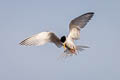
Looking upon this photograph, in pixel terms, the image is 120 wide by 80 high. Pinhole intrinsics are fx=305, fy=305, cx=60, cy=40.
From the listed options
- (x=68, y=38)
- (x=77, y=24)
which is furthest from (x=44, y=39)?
(x=77, y=24)

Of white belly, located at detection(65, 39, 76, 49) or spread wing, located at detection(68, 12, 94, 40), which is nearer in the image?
white belly, located at detection(65, 39, 76, 49)

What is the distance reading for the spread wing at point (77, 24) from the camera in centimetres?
1246

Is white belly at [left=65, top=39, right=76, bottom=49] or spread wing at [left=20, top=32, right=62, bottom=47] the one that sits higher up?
spread wing at [left=20, top=32, right=62, bottom=47]

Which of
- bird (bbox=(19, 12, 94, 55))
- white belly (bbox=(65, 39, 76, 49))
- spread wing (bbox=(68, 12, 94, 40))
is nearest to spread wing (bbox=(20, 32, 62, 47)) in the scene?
bird (bbox=(19, 12, 94, 55))

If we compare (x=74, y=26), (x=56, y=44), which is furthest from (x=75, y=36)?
(x=56, y=44)

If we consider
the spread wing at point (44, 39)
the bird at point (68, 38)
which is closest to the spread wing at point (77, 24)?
the bird at point (68, 38)

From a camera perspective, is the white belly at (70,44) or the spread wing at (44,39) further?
the white belly at (70,44)

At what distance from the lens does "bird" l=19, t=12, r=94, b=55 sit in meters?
11.6

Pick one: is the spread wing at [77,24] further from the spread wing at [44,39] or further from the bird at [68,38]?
the spread wing at [44,39]

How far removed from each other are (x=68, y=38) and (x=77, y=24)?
2.85ft

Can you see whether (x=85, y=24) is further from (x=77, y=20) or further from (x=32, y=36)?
(x=32, y=36)

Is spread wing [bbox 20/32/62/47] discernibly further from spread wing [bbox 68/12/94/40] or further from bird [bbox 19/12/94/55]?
spread wing [bbox 68/12/94/40]

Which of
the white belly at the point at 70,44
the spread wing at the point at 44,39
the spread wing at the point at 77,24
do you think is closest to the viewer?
the spread wing at the point at 44,39

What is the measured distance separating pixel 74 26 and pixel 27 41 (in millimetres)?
2852
